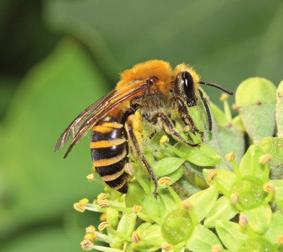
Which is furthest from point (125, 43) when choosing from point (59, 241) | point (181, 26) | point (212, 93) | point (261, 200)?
point (261, 200)

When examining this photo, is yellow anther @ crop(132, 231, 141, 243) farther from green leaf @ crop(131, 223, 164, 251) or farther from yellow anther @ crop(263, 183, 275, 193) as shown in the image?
yellow anther @ crop(263, 183, 275, 193)

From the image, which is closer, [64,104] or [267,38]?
[267,38]

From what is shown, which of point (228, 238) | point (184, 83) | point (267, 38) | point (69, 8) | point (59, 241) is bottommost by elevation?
point (228, 238)

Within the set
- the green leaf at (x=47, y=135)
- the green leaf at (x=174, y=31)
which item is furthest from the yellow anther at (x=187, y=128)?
the green leaf at (x=47, y=135)

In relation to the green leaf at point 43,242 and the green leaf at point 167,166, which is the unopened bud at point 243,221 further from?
the green leaf at point 43,242

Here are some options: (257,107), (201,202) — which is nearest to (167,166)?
(201,202)

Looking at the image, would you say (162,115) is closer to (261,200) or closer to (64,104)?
(261,200)
